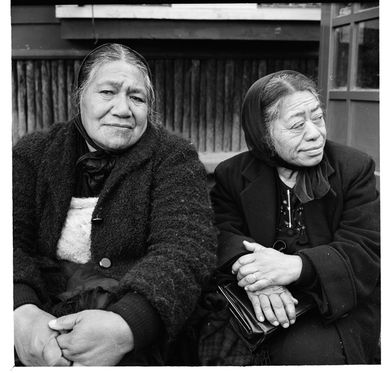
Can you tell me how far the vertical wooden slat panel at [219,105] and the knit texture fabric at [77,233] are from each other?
280cm

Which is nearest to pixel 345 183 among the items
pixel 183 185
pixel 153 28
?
pixel 183 185

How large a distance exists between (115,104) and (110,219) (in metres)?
0.42

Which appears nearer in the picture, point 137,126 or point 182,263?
point 182,263

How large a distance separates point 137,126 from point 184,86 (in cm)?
266

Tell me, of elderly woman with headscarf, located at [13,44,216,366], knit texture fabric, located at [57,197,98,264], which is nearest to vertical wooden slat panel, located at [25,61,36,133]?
elderly woman with headscarf, located at [13,44,216,366]

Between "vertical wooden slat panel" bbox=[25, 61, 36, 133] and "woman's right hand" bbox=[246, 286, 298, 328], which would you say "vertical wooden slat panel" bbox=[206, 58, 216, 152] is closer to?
"vertical wooden slat panel" bbox=[25, 61, 36, 133]

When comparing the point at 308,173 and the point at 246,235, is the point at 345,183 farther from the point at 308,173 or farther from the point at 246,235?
the point at 246,235

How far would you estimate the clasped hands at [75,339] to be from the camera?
5.45ft

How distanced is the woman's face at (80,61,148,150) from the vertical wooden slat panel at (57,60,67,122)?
8.76 feet

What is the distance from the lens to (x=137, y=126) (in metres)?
2.06

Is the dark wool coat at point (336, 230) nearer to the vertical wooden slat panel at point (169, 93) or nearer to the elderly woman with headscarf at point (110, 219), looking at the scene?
the elderly woman with headscarf at point (110, 219)

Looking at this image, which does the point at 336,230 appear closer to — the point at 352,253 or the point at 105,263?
the point at 352,253

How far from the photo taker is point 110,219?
1.99 meters

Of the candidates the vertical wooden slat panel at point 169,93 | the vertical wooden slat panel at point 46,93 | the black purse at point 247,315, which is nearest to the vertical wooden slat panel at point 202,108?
the vertical wooden slat panel at point 169,93
